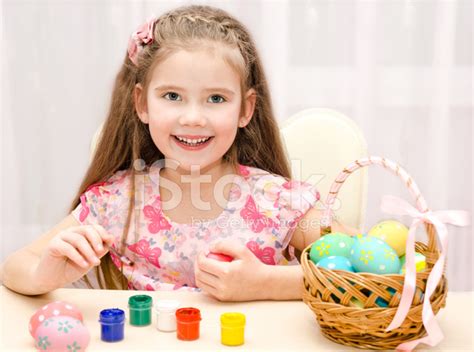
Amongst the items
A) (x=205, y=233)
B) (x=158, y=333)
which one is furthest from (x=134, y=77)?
(x=158, y=333)

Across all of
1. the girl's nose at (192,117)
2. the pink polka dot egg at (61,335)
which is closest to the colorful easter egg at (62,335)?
the pink polka dot egg at (61,335)

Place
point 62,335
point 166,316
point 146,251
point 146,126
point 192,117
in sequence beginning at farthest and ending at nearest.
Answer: point 146,126 → point 146,251 → point 192,117 → point 166,316 → point 62,335

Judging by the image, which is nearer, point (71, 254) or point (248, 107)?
point (71, 254)

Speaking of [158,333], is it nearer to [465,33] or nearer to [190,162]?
[190,162]

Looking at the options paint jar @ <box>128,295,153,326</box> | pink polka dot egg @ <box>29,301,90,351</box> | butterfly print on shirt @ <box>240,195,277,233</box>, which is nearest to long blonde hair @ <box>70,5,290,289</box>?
butterfly print on shirt @ <box>240,195,277,233</box>

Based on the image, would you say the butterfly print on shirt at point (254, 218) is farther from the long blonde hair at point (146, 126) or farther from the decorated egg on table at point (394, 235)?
the decorated egg on table at point (394, 235)

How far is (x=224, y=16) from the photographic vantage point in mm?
1502

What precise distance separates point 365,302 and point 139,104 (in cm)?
78

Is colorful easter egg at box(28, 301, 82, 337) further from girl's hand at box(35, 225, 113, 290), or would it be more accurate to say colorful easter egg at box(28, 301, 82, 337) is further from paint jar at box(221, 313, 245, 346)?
→ paint jar at box(221, 313, 245, 346)

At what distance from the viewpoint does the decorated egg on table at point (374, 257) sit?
0.98m

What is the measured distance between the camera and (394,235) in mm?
1066

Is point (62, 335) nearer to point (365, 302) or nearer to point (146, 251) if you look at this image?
point (365, 302)

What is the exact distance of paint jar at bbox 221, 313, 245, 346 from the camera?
0.97 metres

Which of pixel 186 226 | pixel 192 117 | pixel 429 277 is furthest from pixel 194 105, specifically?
pixel 429 277
